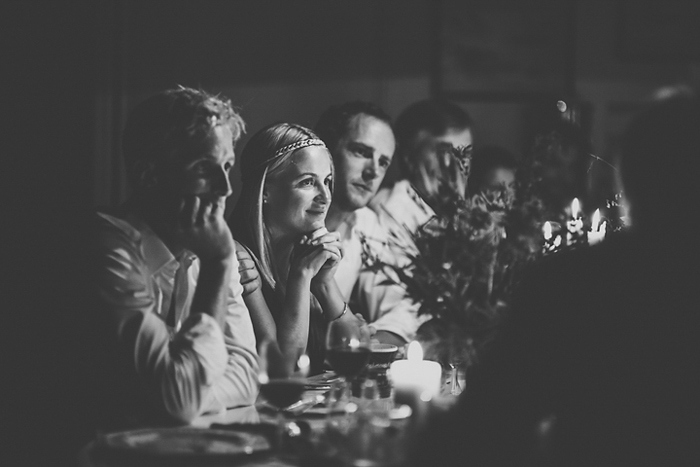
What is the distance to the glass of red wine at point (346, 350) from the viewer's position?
2.16m

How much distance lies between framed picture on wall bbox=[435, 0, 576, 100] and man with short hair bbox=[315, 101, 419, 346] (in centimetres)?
141

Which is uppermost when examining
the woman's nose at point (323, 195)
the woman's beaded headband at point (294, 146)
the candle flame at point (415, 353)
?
the woman's beaded headband at point (294, 146)

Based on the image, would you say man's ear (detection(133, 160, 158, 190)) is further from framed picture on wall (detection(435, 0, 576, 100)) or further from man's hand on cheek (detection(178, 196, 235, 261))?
framed picture on wall (detection(435, 0, 576, 100))

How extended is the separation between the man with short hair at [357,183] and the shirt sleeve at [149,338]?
1.35 metres

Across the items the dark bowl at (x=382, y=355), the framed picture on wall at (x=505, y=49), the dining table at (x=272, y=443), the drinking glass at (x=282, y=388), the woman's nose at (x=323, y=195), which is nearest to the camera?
the dining table at (x=272, y=443)

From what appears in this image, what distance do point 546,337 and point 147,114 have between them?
975 millimetres

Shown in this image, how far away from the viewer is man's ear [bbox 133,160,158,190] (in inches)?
81.3

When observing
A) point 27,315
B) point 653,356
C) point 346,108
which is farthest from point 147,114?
point 346,108

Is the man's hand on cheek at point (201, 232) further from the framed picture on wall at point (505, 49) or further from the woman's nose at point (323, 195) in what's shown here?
the framed picture on wall at point (505, 49)

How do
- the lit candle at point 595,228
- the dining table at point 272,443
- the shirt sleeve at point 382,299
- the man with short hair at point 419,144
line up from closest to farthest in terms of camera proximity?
the dining table at point 272,443, the lit candle at point 595,228, the shirt sleeve at point 382,299, the man with short hair at point 419,144

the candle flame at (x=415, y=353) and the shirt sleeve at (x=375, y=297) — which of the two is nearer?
the candle flame at (x=415, y=353)

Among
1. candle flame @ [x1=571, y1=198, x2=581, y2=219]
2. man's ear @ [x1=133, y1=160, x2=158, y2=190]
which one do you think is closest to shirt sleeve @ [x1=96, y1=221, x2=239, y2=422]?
man's ear @ [x1=133, y1=160, x2=158, y2=190]

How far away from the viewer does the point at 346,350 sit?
7.10 ft

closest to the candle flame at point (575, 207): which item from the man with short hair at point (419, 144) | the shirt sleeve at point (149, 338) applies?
the shirt sleeve at point (149, 338)
